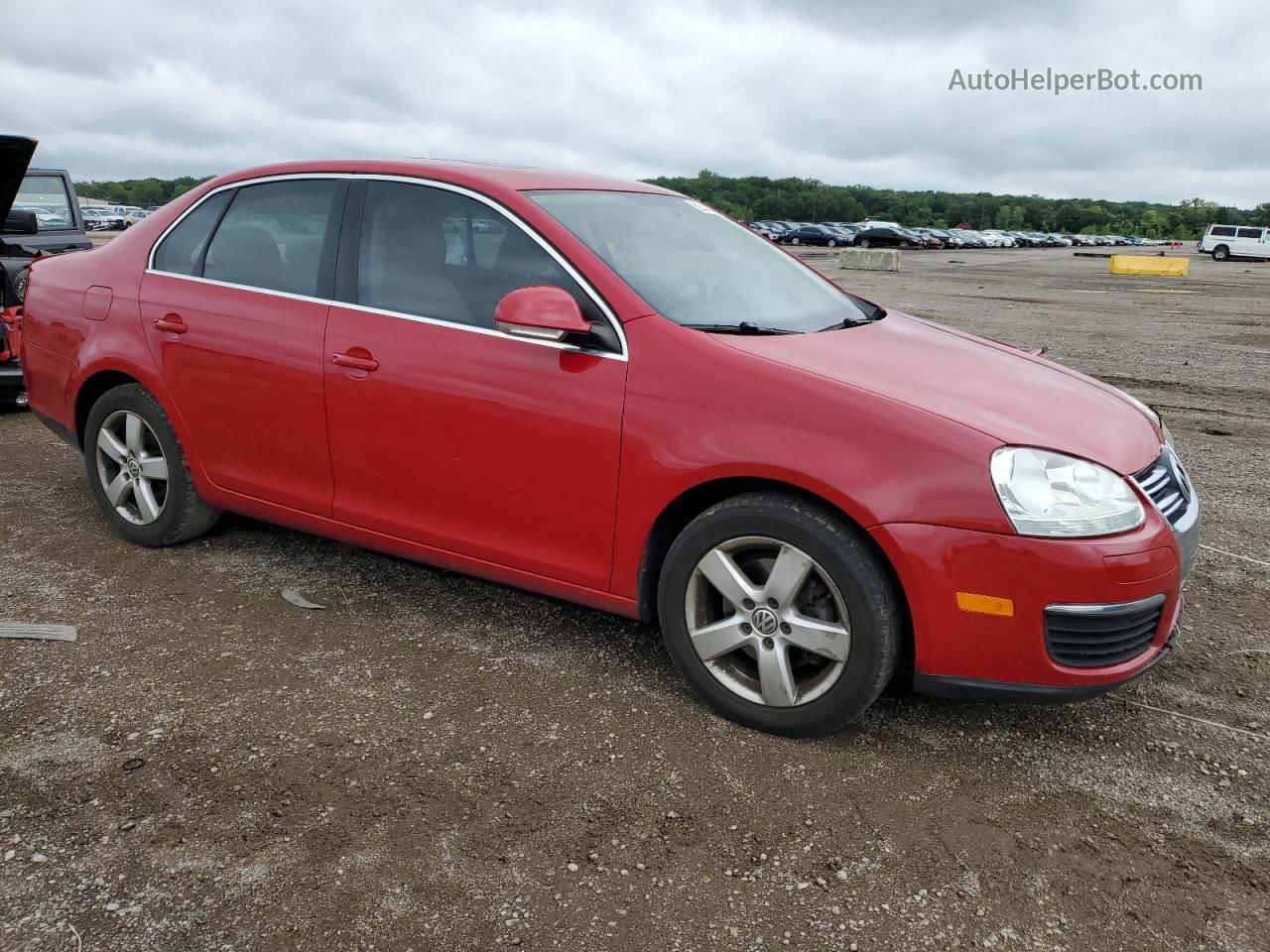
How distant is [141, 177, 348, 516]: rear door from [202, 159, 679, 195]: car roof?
0.07 meters

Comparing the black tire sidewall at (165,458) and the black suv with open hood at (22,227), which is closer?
the black tire sidewall at (165,458)

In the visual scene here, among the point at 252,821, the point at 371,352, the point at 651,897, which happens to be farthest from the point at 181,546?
the point at 651,897

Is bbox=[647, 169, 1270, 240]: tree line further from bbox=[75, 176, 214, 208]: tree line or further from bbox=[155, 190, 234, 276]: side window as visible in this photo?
bbox=[155, 190, 234, 276]: side window

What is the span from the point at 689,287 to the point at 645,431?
0.65m

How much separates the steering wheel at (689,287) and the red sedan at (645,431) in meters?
0.02

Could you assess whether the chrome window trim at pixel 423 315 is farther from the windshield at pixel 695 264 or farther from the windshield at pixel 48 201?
the windshield at pixel 48 201

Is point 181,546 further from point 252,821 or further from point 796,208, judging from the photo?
point 796,208

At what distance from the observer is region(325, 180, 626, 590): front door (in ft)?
10.4

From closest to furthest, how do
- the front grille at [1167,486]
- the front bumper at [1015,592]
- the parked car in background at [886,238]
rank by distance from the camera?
the front bumper at [1015,592], the front grille at [1167,486], the parked car in background at [886,238]

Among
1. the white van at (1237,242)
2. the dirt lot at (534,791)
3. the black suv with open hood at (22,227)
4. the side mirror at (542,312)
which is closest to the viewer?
the dirt lot at (534,791)

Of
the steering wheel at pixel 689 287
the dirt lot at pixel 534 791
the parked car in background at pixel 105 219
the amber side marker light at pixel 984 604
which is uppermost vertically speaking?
the steering wheel at pixel 689 287

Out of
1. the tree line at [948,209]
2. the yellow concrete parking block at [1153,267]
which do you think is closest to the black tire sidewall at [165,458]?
the yellow concrete parking block at [1153,267]

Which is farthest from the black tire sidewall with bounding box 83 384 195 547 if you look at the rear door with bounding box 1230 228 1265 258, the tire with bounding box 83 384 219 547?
the rear door with bounding box 1230 228 1265 258

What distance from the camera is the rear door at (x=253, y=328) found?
378 cm
